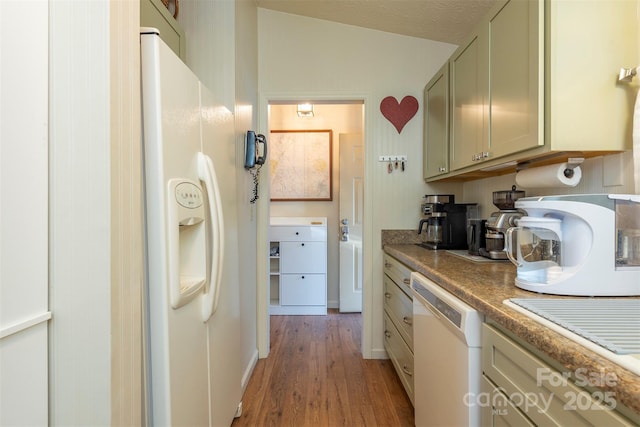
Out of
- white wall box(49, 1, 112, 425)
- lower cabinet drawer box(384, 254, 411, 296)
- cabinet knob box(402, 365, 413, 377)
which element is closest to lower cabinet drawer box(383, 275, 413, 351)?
lower cabinet drawer box(384, 254, 411, 296)

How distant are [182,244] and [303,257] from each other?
2261mm

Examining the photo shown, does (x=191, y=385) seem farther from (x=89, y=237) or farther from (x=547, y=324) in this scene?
(x=547, y=324)

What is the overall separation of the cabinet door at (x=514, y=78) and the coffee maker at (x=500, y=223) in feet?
1.02

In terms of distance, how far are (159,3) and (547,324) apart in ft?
6.06

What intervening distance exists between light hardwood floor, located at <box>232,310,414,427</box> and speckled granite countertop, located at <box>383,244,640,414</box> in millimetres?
884

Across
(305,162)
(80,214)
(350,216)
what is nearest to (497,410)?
(80,214)

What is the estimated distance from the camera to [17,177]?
628 mm

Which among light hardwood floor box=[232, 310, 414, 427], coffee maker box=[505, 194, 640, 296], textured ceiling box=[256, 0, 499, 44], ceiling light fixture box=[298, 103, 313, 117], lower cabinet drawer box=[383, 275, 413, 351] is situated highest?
textured ceiling box=[256, 0, 499, 44]

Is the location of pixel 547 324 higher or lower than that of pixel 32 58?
lower

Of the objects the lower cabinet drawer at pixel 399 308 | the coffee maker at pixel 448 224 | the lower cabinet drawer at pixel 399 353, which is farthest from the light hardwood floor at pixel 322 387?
the coffee maker at pixel 448 224

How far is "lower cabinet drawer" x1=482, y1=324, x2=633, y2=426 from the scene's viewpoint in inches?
21.7

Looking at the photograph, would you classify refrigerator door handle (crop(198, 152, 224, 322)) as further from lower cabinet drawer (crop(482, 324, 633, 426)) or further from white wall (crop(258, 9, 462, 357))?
white wall (crop(258, 9, 462, 357))

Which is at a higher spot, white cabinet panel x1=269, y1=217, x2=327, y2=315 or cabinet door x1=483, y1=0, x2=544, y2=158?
cabinet door x1=483, y1=0, x2=544, y2=158

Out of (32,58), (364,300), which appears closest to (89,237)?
(32,58)
